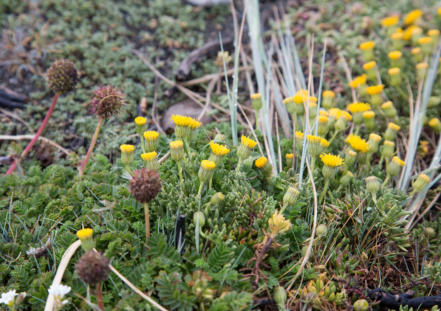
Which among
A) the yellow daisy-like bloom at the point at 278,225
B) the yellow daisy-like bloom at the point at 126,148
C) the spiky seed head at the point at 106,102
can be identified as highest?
the spiky seed head at the point at 106,102

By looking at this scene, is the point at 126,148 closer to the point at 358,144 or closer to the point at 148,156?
the point at 148,156

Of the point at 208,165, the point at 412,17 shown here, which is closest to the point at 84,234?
the point at 208,165

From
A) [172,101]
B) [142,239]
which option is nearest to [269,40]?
[172,101]

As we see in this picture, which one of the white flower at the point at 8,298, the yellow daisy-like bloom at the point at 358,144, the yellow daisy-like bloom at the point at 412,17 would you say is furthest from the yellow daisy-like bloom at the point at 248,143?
the yellow daisy-like bloom at the point at 412,17

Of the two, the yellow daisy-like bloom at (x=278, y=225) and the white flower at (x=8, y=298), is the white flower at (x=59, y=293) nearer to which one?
the white flower at (x=8, y=298)

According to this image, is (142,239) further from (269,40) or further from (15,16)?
(15,16)

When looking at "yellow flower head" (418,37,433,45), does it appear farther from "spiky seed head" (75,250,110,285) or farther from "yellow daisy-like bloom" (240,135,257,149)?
"spiky seed head" (75,250,110,285)

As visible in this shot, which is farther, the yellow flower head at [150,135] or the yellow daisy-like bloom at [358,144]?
the yellow daisy-like bloom at [358,144]

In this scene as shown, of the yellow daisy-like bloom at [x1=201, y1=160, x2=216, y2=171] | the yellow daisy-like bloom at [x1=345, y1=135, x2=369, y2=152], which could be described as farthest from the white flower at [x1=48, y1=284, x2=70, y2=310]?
the yellow daisy-like bloom at [x1=345, y1=135, x2=369, y2=152]
